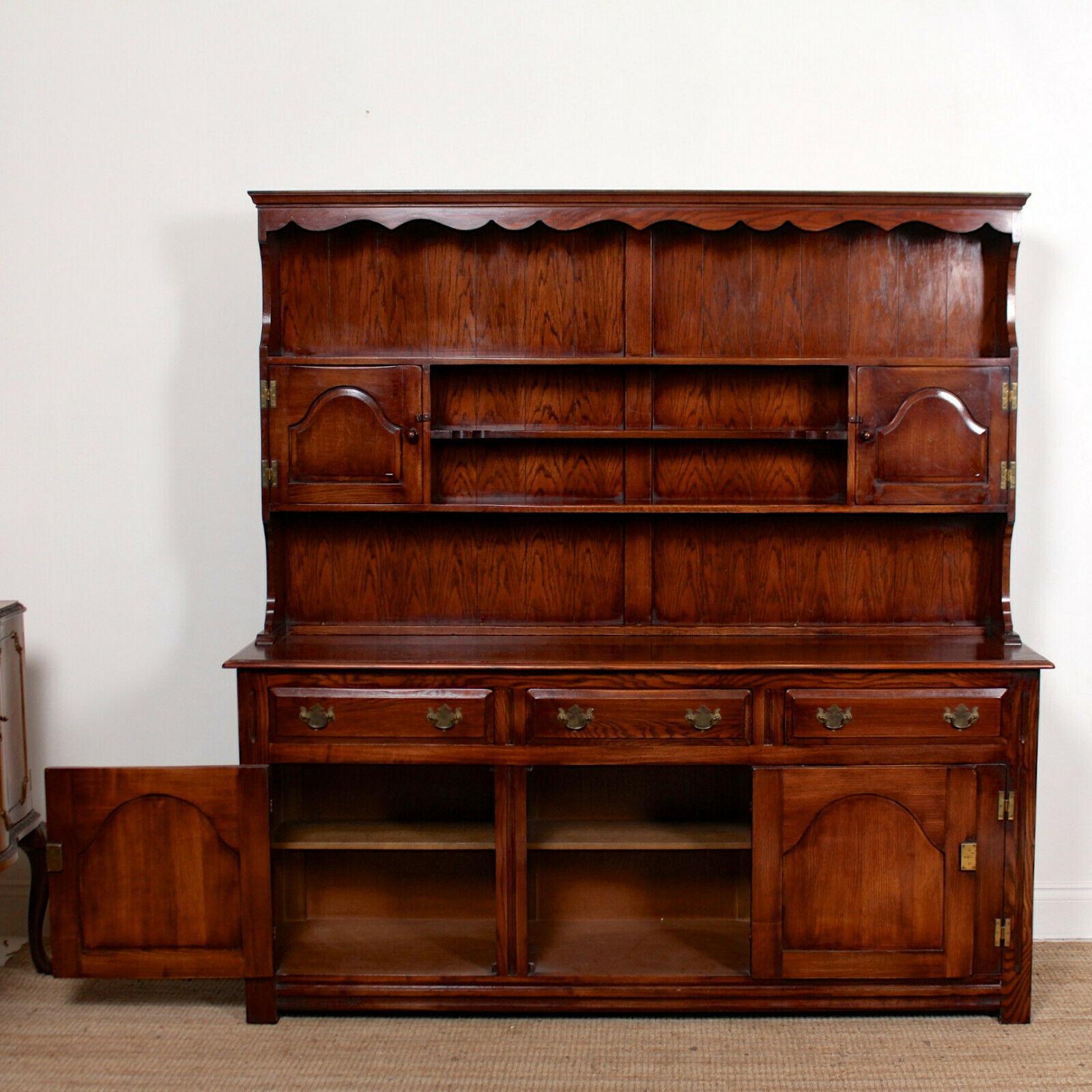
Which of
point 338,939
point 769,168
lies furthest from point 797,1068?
point 769,168

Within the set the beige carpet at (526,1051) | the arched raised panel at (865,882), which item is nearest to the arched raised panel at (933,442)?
the arched raised panel at (865,882)

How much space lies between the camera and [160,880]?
9.26ft

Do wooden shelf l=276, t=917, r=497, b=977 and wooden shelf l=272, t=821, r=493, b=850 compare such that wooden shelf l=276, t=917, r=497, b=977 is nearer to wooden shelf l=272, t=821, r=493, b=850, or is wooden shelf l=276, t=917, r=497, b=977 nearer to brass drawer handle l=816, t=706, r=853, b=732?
wooden shelf l=272, t=821, r=493, b=850

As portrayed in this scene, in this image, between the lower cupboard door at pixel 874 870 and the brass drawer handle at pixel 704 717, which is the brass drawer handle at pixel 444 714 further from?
the lower cupboard door at pixel 874 870

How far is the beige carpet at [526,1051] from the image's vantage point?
2.62 m

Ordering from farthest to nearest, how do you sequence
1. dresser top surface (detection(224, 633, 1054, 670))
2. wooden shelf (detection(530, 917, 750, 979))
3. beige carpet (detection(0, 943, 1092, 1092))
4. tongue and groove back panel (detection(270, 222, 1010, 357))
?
tongue and groove back panel (detection(270, 222, 1010, 357)), wooden shelf (detection(530, 917, 750, 979)), dresser top surface (detection(224, 633, 1054, 670)), beige carpet (detection(0, 943, 1092, 1092))

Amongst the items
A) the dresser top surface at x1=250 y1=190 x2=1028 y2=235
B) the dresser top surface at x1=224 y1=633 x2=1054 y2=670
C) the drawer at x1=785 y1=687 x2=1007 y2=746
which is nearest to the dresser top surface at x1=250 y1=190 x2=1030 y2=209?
the dresser top surface at x1=250 y1=190 x2=1028 y2=235

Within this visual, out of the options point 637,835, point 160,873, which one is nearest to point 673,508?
point 637,835

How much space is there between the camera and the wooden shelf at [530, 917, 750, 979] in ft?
9.52

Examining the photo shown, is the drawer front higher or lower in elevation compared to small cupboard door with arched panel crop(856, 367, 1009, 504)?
lower

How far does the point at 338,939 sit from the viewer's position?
311 centimetres

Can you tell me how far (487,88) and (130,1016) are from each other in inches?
108

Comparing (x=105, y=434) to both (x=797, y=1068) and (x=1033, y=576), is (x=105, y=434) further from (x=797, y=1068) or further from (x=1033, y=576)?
(x=1033, y=576)

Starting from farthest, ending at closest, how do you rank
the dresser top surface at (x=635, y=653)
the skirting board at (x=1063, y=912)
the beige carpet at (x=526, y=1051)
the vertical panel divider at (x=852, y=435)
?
the skirting board at (x=1063, y=912), the vertical panel divider at (x=852, y=435), the dresser top surface at (x=635, y=653), the beige carpet at (x=526, y=1051)
